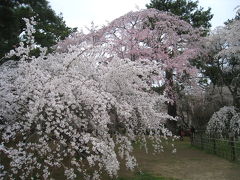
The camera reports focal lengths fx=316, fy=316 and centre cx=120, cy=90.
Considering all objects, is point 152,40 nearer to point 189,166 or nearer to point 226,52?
point 226,52

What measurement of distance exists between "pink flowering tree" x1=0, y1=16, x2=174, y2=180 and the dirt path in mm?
1992

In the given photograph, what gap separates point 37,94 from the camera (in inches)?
218

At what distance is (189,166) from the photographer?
962 centimetres

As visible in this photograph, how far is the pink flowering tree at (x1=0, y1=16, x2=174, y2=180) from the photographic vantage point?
214 inches

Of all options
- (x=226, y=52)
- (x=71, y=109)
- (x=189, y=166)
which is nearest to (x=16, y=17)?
(x=71, y=109)

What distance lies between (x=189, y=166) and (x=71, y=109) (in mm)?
5094

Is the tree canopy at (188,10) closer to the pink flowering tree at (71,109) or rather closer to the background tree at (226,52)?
the background tree at (226,52)

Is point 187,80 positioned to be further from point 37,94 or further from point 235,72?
point 37,94

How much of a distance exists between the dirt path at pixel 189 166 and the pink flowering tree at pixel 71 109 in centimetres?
199

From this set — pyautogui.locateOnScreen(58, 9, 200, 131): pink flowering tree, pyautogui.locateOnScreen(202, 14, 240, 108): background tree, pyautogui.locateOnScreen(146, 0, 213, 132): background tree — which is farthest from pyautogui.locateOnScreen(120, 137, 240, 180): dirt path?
pyautogui.locateOnScreen(146, 0, 213, 132): background tree

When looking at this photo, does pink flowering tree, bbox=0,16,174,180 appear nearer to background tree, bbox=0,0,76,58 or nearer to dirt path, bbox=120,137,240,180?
dirt path, bbox=120,137,240,180

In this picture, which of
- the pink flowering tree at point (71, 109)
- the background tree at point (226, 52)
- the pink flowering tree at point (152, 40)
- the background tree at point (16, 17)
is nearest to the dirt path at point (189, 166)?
the pink flowering tree at point (71, 109)

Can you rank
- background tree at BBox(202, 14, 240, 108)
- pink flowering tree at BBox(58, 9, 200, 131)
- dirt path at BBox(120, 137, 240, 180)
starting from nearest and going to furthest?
1. dirt path at BBox(120, 137, 240, 180)
2. background tree at BBox(202, 14, 240, 108)
3. pink flowering tree at BBox(58, 9, 200, 131)

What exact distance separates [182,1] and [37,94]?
16.1 metres
